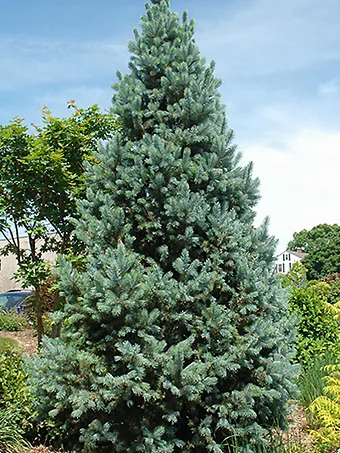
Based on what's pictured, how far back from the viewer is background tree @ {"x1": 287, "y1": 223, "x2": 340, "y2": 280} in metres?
52.3

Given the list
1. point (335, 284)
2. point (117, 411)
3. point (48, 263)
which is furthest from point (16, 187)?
point (335, 284)

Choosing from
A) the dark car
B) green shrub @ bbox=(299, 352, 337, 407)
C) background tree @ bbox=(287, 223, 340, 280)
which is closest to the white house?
background tree @ bbox=(287, 223, 340, 280)

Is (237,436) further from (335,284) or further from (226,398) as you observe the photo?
(335,284)

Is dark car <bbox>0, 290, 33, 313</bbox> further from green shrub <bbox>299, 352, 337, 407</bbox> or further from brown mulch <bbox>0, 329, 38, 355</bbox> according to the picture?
green shrub <bbox>299, 352, 337, 407</bbox>

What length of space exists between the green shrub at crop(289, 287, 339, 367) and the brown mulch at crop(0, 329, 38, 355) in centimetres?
581

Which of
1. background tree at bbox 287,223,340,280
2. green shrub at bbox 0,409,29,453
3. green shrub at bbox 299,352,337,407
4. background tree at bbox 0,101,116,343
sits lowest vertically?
green shrub at bbox 0,409,29,453

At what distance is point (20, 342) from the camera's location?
38.0 ft

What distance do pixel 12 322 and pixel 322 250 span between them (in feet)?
149

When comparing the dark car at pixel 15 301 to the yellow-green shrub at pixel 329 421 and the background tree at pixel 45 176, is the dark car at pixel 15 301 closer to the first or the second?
the background tree at pixel 45 176

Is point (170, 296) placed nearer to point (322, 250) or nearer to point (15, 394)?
point (15, 394)

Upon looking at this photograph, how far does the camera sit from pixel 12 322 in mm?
13406

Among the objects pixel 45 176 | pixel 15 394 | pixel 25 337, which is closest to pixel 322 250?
pixel 25 337

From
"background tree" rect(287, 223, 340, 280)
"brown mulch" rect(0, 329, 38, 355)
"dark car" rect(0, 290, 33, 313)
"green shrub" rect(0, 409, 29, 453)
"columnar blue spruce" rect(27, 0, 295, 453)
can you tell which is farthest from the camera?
"background tree" rect(287, 223, 340, 280)

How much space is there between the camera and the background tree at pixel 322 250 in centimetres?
5234
